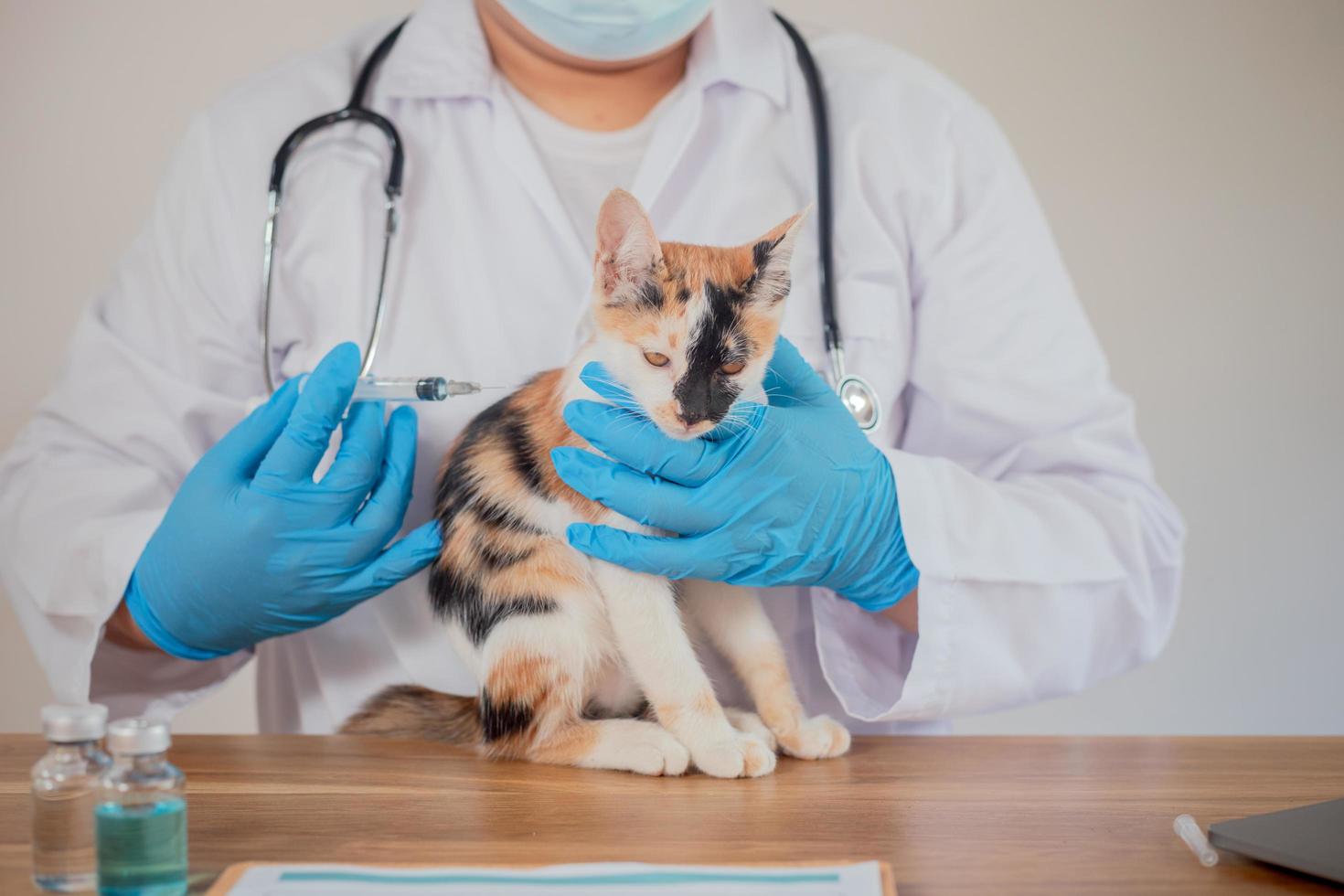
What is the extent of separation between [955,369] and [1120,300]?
0.79 m

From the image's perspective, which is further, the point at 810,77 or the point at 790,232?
the point at 810,77

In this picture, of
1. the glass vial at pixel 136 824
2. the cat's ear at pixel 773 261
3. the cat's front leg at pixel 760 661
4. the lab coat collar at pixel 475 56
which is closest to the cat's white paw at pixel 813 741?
the cat's front leg at pixel 760 661

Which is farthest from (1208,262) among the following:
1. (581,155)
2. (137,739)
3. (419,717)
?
(137,739)

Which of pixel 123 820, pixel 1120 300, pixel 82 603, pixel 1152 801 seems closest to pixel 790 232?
pixel 1152 801

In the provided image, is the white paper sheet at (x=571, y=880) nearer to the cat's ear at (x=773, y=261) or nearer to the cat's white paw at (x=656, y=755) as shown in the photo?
the cat's white paw at (x=656, y=755)

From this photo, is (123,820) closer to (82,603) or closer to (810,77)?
(82,603)

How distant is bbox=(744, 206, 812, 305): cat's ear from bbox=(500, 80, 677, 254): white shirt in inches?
18.5

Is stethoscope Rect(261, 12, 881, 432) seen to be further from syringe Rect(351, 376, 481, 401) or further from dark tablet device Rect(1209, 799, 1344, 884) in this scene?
dark tablet device Rect(1209, 799, 1344, 884)

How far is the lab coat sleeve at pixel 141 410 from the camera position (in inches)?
52.9

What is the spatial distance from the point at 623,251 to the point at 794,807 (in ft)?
1.73

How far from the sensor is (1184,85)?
202cm

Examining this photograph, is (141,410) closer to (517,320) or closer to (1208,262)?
(517,320)

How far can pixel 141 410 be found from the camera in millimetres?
1412

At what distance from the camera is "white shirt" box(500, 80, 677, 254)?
58.4 inches
